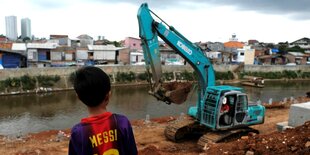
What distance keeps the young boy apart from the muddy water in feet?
36.6

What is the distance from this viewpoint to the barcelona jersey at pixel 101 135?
Result: 6.31 ft

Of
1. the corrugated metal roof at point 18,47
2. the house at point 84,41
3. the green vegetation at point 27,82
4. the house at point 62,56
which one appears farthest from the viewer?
the house at point 84,41

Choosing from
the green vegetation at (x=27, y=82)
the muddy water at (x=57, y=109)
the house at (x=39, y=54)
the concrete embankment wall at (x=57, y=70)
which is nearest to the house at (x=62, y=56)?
the house at (x=39, y=54)

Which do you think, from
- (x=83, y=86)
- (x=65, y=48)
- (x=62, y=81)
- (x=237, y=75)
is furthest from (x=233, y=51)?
(x=83, y=86)

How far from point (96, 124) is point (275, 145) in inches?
208

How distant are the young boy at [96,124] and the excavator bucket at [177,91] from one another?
6.68 meters

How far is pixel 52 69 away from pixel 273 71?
28375mm

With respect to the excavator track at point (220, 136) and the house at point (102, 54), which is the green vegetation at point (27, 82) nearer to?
the house at point (102, 54)

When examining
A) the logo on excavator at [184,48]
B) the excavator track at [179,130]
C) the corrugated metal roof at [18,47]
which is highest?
the corrugated metal roof at [18,47]

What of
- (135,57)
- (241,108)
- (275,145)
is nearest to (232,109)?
(241,108)

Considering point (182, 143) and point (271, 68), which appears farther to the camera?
point (271, 68)

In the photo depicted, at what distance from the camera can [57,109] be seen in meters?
19.0

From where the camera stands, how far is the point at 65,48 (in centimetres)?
3675

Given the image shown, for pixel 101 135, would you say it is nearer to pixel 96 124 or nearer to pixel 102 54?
pixel 96 124
